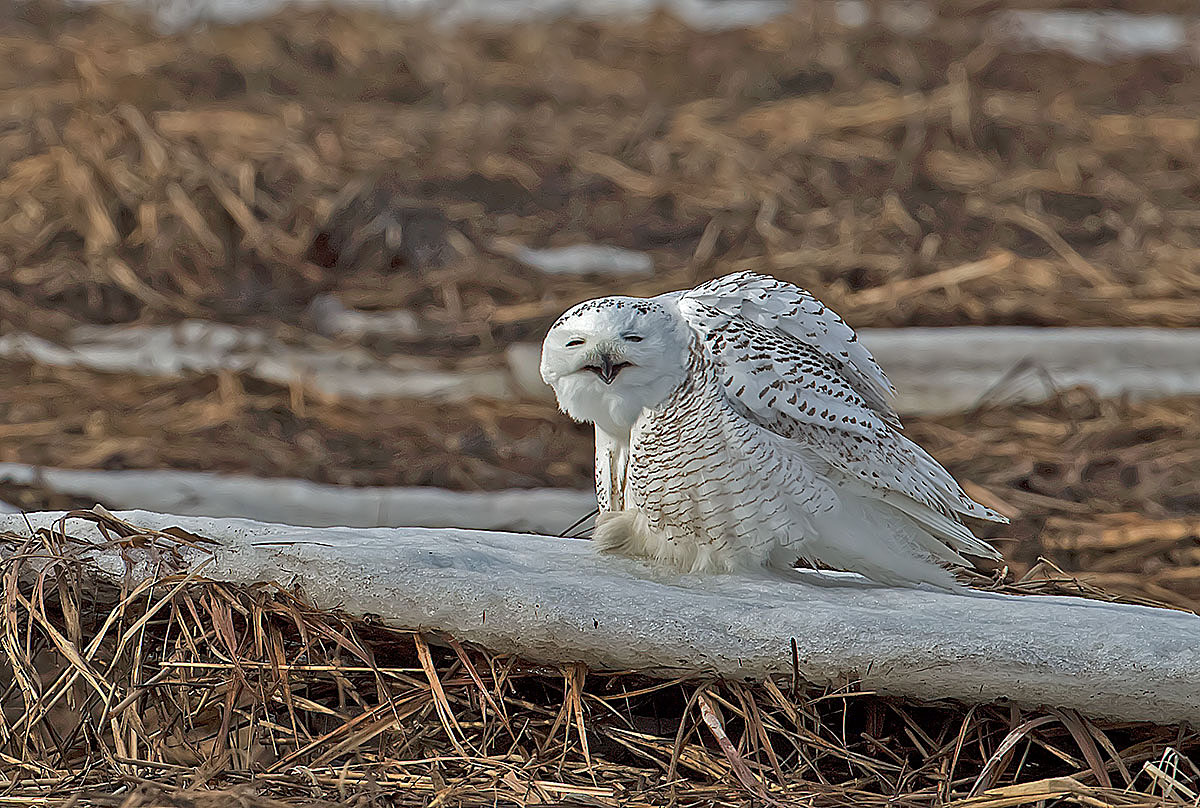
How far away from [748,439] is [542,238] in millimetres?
2984

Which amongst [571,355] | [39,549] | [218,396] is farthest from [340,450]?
[571,355]

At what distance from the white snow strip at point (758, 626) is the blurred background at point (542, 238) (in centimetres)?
74

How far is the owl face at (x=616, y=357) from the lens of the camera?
5.58ft

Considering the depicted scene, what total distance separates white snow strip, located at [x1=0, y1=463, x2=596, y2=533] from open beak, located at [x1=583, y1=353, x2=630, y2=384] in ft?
4.08

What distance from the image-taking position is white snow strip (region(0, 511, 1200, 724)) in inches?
64.7

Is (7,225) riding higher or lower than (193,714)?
higher

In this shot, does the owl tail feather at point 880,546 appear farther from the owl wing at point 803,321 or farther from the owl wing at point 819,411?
the owl wing at point 803,321

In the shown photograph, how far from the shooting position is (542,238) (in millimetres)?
4625

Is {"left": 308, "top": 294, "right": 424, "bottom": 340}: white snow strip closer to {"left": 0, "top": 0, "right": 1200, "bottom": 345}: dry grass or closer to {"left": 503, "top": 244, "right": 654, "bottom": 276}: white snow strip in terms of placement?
{"left": 0, "top": 0, "right": 1200, "bottom": 345}: dry grass

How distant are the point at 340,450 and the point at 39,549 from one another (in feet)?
4.95

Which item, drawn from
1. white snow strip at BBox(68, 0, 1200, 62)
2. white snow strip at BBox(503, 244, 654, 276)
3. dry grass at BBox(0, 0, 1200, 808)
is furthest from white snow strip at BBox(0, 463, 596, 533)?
white snow strip at BBox(68, 0, 1200, 62)

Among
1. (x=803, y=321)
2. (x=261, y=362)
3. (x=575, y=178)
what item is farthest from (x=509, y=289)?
(x=803, y=321)

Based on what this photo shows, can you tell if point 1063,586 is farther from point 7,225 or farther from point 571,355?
point 7,225

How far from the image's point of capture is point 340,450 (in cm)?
335
